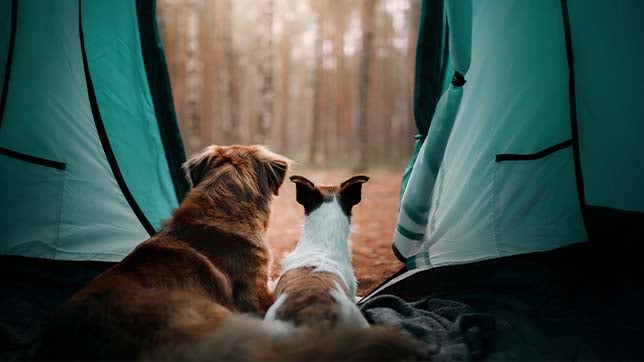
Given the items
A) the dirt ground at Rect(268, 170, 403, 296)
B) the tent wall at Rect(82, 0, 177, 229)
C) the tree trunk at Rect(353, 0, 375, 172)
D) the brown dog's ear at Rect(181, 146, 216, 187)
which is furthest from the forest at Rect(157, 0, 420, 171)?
the brown dog's ear at Rect(181, 146, 216, 187)

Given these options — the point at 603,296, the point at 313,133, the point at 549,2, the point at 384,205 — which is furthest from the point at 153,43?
the point at 313,133

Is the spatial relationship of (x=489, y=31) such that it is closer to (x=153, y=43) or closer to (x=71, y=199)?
(x=153, y=43)

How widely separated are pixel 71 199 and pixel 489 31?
2.52 meters

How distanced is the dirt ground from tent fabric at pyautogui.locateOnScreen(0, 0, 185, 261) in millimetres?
1160

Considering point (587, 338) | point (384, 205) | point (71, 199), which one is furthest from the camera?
point (384, 205)

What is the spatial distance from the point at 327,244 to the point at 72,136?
1621 millimetres

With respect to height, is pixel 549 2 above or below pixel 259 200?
above

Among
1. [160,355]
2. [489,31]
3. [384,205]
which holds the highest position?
[489,31]

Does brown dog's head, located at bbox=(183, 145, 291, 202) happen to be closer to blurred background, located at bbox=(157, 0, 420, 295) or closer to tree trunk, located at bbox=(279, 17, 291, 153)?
blurred background, located at bbox=(157, 0, 420, 295)

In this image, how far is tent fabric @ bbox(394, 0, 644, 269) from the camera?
2.67 m

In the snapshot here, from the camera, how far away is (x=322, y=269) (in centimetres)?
233

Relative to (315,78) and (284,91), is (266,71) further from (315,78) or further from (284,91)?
(315,78)

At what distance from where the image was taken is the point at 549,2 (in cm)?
275

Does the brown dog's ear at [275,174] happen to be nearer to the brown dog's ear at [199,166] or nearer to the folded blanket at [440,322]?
the brown dog's ear at [199,166]
